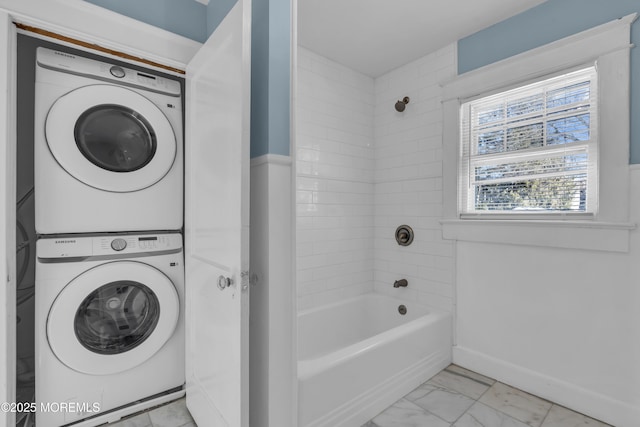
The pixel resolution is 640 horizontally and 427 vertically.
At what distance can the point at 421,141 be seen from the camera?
2.63 m

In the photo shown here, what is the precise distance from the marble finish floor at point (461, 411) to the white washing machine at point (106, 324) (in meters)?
0.17

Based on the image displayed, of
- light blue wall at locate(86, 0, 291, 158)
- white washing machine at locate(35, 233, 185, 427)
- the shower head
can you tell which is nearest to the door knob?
light blue wall at locate(86, 0, 291, 158)

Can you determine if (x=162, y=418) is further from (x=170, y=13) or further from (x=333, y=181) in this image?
(x=170, y=13)

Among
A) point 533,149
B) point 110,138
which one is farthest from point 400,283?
point 110,138

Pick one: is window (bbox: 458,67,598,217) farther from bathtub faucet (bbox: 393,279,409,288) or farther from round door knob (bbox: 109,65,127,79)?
round door knob (bbox: 109,65,127,79)

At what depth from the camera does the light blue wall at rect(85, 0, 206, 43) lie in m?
1.71

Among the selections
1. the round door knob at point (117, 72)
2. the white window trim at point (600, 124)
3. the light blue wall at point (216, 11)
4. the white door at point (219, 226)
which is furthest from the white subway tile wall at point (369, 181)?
the round door knob at point (117, 72)

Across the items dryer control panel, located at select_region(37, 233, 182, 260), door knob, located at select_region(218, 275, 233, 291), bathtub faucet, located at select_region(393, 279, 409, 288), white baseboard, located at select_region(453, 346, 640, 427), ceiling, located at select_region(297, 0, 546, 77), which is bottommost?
white baseboard, located at select_region(453, 346, 640, 427)

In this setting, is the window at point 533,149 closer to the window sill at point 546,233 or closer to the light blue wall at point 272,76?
the window sill at point 546,233

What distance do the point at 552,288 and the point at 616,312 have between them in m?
0.30

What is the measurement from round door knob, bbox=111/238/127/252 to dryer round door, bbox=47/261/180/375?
0.25 ft

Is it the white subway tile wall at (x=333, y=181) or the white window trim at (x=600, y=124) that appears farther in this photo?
the white subway tile wall at (x=333, y=181)

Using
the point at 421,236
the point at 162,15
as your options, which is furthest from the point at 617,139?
the point at 162,15

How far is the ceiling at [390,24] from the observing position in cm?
201
